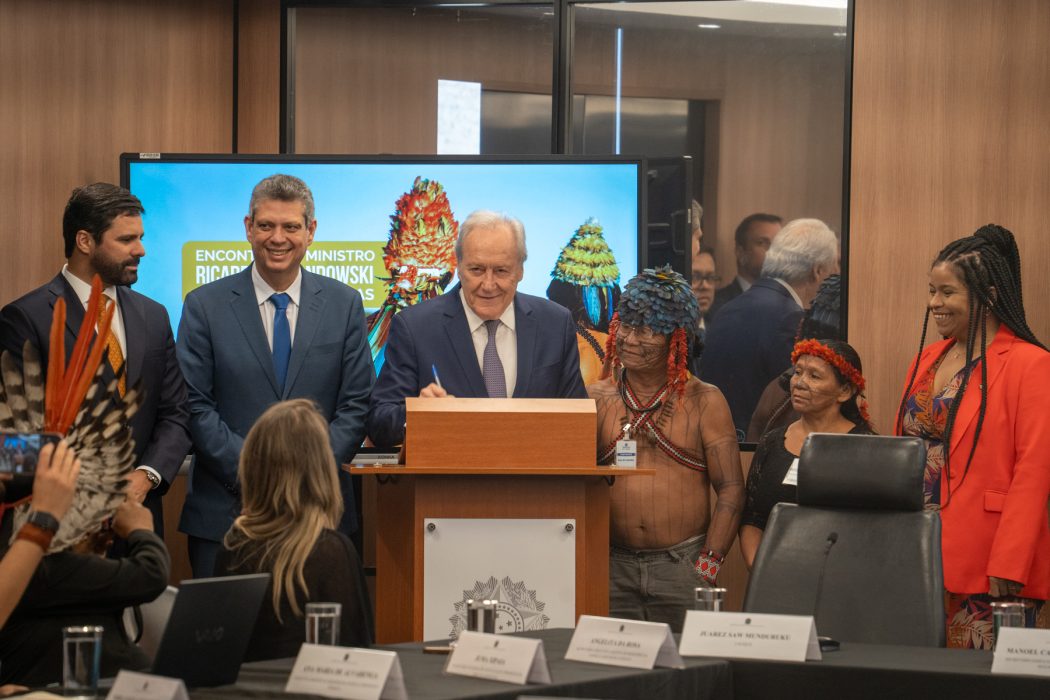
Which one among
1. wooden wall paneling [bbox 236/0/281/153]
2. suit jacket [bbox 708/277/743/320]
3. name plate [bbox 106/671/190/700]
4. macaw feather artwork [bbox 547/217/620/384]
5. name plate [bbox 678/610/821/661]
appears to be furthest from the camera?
wooden wall paneling [bbox 236/0/281/153]

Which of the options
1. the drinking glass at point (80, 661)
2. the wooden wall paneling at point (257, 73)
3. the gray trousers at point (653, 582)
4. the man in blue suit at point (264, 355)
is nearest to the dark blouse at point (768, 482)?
the gray trousers at point (653, 582)

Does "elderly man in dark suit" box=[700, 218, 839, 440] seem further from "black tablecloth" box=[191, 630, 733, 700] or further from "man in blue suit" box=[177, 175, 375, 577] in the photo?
"black tablecloth" box=[191, 630, 733, 700]

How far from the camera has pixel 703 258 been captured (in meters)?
6.68

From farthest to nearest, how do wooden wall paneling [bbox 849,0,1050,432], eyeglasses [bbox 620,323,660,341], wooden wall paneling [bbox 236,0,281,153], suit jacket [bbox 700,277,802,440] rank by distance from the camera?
wooden wall paneling [bbox 236,0,281,153] < suit jacket [bbox 700,277,802,440] < wooden wall paneling [bbox 849,0,1050,432] < eyeglasses [bbox 620,323,660,341]

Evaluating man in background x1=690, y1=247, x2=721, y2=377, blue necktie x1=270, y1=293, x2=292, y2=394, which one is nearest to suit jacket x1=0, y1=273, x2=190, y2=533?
→ blue necktie x1=270, y1=293, x2=292, y2=394

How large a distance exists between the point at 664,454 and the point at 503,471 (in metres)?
0.99

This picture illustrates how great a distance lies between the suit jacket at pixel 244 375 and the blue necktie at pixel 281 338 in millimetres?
37

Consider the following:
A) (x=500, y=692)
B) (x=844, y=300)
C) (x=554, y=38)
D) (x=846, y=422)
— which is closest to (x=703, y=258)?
(x=844, y=300)

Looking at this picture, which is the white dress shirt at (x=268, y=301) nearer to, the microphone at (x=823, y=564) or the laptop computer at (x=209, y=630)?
the microphone at (x=823, y=564)

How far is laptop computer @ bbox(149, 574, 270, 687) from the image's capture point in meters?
2.35

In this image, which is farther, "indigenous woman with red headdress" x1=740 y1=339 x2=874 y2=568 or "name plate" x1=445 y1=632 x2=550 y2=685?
"indigenous woman with red headdress" x1=740 y1=339 x2=874 y2=568

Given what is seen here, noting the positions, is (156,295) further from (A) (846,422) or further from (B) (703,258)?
(A) (846,422)

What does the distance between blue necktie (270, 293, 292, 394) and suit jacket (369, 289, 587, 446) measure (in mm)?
413

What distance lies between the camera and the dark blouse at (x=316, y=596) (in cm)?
309
